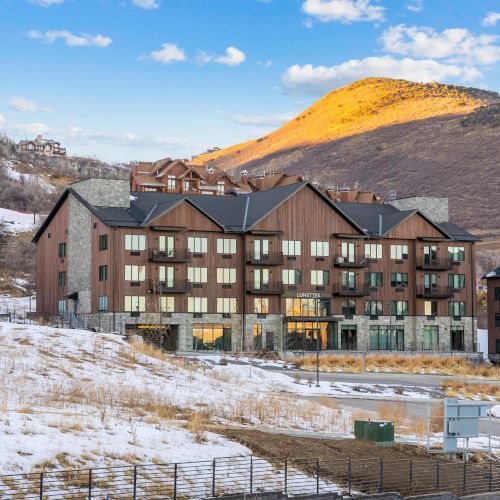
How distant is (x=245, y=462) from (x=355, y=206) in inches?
3034

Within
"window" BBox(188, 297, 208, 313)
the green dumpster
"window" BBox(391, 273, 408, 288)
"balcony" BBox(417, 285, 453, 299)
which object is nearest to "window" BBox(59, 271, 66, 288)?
"window" BBox(188, 297, 208, 313)

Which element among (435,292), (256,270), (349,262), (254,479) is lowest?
(254,479)

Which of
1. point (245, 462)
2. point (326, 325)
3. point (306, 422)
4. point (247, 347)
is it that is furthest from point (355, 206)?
point (245, 462)

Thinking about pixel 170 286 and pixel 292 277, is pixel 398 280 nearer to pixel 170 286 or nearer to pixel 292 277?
pixel 292 277

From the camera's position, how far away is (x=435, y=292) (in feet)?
328

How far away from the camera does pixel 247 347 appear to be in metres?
89.8

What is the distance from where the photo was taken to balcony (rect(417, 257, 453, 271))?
326 ft

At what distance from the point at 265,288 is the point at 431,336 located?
18.6m

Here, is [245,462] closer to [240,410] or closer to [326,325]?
[240,410]

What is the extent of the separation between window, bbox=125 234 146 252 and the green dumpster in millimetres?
53378

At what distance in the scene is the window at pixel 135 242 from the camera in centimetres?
8669

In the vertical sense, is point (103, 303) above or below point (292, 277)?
below

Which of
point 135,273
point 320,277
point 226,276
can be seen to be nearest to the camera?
point 135,273

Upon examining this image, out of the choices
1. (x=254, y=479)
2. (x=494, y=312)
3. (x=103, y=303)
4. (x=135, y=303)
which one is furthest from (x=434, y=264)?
(x=254, y=479)
